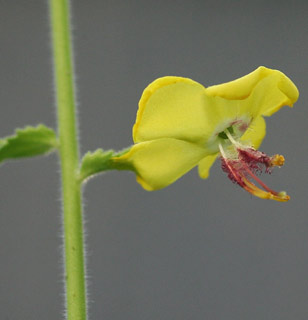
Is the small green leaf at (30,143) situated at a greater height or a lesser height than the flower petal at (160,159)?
greater

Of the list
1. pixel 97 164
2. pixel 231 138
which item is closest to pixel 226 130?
pixel 231 138

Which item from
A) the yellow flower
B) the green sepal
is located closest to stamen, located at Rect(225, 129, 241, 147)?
the yellow flower

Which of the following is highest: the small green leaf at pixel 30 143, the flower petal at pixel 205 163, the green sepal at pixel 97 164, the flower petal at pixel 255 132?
the flower petal at pixel 255 132

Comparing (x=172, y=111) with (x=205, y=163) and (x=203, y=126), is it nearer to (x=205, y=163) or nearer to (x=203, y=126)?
(x=203, y=126)

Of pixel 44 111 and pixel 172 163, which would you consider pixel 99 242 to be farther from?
pixel 172 163

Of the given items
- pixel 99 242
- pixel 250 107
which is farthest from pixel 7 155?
pixel 99 242

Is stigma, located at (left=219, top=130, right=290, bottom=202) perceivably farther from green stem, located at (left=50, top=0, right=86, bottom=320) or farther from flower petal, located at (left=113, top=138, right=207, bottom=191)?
green stem, located at (left=50, top=0, right=86, bottom=320)

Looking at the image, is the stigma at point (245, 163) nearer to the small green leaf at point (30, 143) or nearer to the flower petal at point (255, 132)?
the flower petal at point (255, 132)

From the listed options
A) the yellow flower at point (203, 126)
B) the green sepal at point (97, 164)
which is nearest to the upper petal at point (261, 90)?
the yellow flower at point (203, 126)
